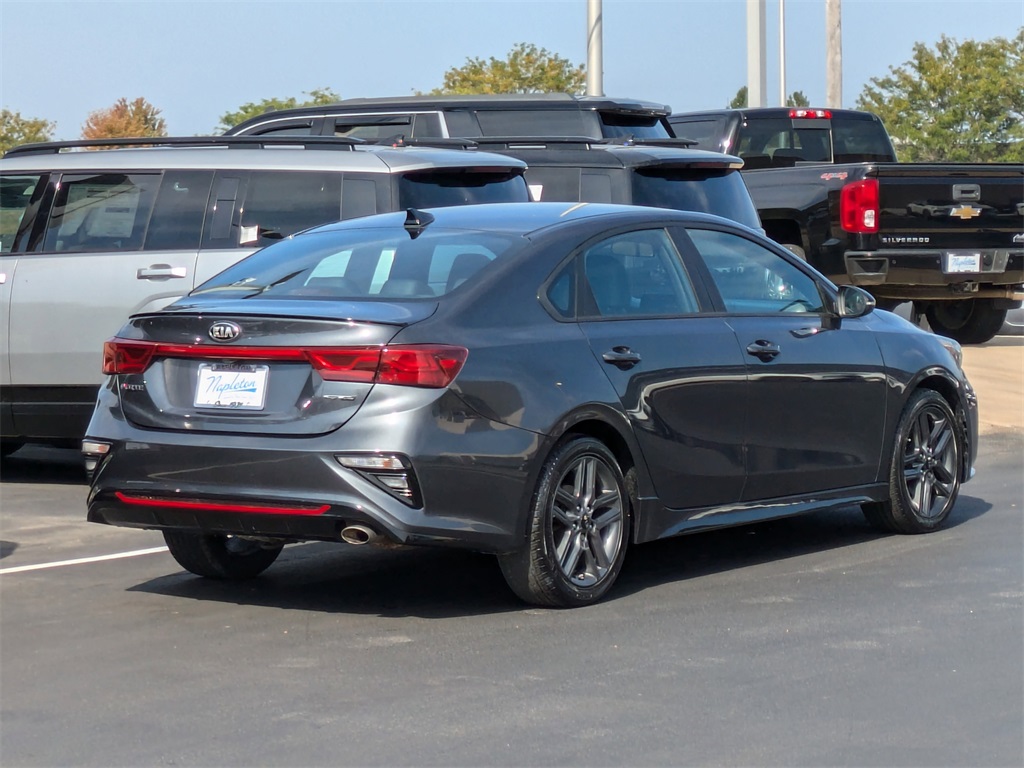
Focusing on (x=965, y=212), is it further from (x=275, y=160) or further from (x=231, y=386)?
(x=231, y=386)

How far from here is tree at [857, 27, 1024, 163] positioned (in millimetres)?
56656

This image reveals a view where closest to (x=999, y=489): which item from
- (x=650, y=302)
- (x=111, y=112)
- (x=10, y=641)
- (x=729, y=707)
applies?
(x=650, y=302)

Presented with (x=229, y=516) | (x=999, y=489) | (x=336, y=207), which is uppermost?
(x=336, y=207)

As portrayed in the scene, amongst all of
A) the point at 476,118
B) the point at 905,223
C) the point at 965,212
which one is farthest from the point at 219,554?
the point at 965,212

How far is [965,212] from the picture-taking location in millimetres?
16312

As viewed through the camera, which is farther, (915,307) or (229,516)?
(915,307)

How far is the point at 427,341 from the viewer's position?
6168 mm

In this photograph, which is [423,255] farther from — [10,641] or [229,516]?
[10,641]

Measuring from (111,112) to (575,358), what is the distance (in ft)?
228

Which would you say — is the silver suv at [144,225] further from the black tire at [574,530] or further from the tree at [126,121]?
the tree at [126,121]

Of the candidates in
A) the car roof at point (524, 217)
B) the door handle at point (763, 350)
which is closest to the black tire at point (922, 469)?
the door handle at point (763, 350)

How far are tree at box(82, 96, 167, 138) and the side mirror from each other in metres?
61.2

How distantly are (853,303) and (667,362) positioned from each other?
4.89 feet

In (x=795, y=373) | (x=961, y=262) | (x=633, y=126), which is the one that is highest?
(x=633, y=126)
